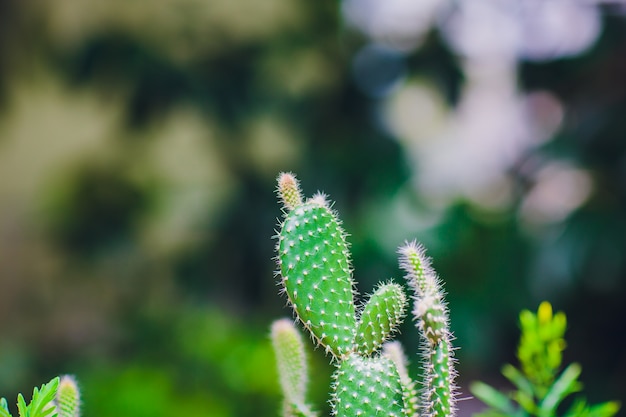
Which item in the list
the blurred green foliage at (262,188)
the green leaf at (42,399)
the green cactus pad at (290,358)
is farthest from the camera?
the blurred green foliage at (262,188)

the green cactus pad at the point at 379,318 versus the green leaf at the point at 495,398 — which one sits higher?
the green cactus pad at the point at 379,318

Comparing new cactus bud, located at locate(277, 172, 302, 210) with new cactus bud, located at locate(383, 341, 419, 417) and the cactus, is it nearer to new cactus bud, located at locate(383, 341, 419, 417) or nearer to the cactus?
the cactus

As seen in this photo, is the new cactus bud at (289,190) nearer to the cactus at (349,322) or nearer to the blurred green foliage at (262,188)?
the cactus at (349,322)

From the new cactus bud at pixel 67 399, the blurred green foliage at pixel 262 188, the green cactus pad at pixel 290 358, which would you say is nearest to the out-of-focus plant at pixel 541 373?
the green cactus pad at pixel 290 358

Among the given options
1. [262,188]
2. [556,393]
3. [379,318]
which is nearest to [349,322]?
[379,318]

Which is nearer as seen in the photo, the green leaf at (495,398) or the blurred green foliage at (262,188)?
the green leaf at (495,398)

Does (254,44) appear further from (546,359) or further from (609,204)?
(546,359)

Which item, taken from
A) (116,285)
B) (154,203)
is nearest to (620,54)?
(154,203)

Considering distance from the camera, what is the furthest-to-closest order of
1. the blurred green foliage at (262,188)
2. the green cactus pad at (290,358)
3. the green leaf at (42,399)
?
the blurred green foliage at (262,188)
the green cactus pad at (290,358)
the green leaf at (42,399)
